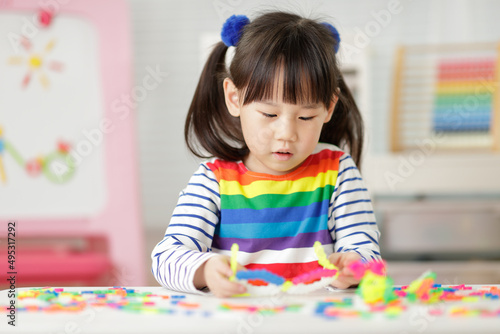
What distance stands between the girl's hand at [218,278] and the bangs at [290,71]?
27cm

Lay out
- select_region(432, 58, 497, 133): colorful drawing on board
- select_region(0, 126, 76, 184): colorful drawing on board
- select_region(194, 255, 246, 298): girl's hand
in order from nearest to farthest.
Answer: select_region(194, 255, 246, 298): girl's hand → select_region(0, 126, 76, 184): colorful drawing on board → select_region(432, 58, 497, 133): colorful drawing on board

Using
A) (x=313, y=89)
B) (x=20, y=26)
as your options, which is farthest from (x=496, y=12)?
(x=313, y=89)

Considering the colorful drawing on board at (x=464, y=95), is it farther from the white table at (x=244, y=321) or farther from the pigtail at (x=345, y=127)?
the white table at (x=244, y=321)

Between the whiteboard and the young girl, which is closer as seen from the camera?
the young girl

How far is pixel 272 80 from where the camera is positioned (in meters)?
0.84

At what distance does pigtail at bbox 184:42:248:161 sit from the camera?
1017 mm

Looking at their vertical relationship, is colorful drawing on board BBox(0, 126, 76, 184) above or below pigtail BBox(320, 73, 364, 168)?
below

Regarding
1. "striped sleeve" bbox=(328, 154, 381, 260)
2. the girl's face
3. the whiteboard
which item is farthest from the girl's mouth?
the whiteboard

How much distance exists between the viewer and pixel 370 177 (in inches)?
97.0

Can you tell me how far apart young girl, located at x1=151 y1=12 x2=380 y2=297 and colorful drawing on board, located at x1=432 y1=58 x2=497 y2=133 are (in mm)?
1897

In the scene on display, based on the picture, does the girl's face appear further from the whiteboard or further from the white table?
the whiteboard

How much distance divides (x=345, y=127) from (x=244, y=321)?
0.60m

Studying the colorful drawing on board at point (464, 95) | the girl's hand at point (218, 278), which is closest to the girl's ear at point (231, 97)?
the girl's hand at point (218, 278)

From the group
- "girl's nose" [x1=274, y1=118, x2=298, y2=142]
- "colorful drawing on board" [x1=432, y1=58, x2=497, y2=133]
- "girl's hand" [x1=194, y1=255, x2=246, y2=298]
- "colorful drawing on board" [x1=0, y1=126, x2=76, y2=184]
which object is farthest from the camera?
"colorful drawing on board" [x1=432, y1=58, x2=497, y2=133]
